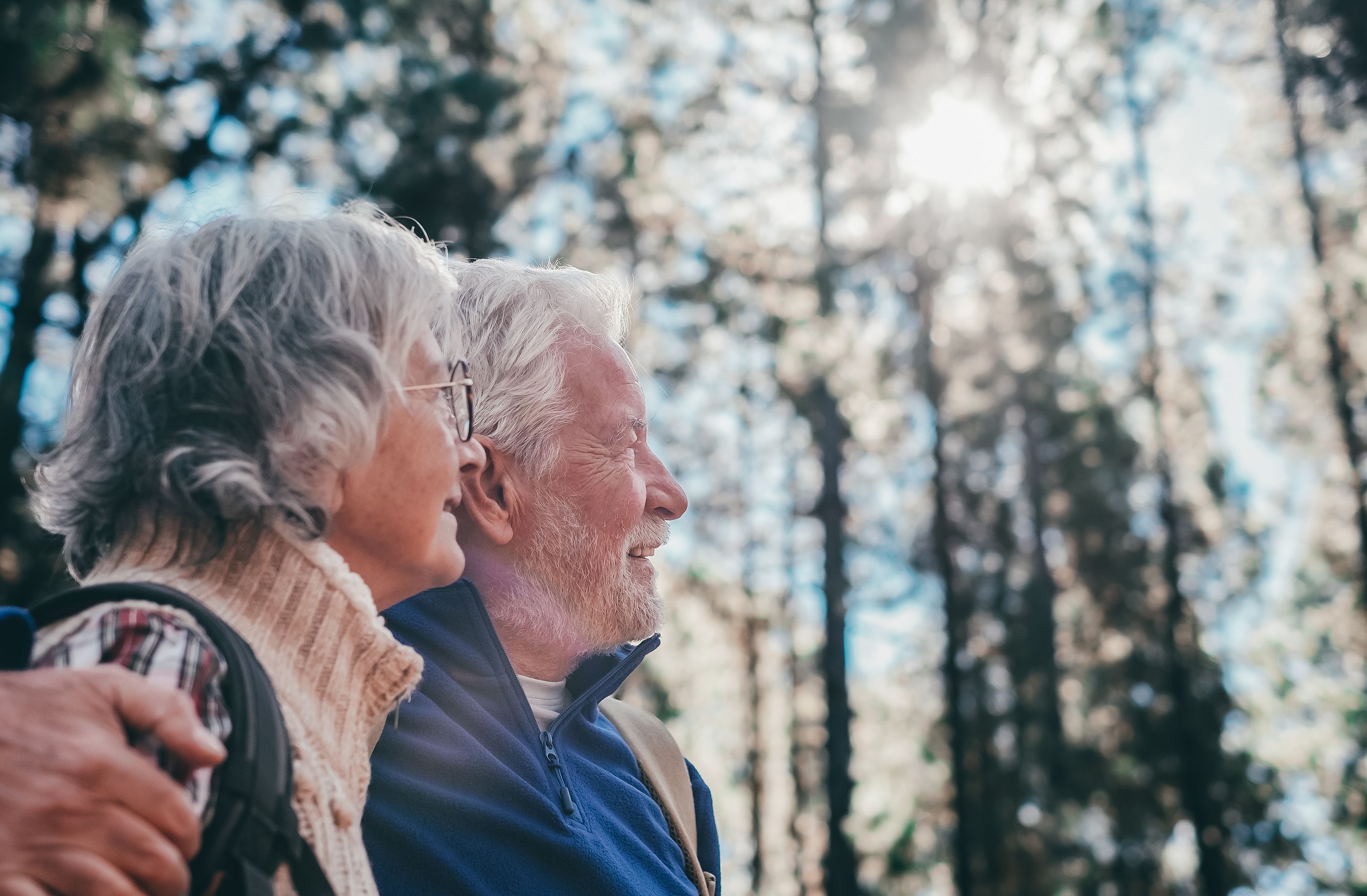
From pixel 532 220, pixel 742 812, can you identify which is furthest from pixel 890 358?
pixel 742 812

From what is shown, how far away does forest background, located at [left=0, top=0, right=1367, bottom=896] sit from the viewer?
7945mm

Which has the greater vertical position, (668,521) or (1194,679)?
(668,521)

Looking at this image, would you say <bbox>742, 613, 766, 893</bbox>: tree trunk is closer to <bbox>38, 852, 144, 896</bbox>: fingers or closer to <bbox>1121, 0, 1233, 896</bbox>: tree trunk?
<bbox>1121, 0, 1233, 896</bbox>: tree trunk

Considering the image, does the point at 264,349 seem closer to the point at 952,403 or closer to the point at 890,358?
the point at 890,358

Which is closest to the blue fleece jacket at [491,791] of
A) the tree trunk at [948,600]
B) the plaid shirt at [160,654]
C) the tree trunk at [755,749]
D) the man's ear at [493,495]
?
the man's ear at [493,495]

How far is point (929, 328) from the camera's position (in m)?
11.6

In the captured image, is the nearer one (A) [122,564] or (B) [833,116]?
(A) [122,564]

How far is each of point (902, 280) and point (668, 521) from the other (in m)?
9.66

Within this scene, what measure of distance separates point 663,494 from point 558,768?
0.80 metres

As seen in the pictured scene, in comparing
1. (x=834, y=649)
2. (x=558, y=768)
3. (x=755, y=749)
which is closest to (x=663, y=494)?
(x=558, y=768)

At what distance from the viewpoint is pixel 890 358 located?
11719 millimetres

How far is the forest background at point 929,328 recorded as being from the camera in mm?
7945

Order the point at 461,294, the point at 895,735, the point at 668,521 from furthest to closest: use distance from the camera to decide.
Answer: the point at 895,735 → the point at 668,521 → the point at 461,294

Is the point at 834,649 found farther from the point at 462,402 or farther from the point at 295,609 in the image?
the point at 295,609
